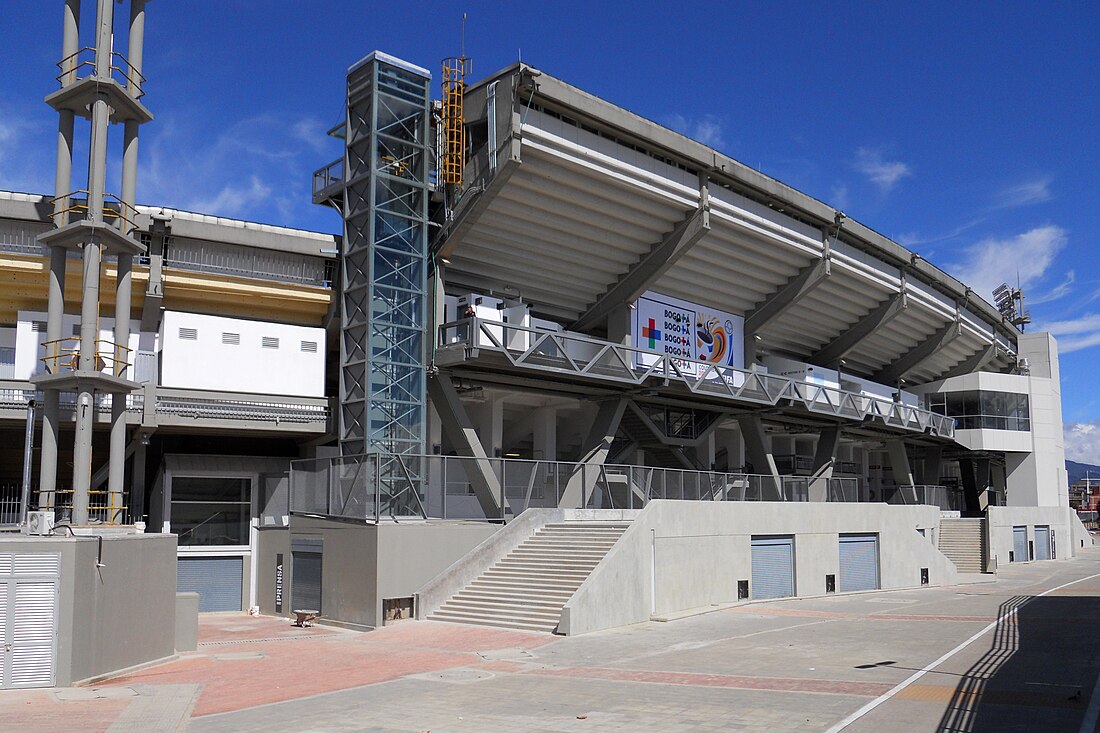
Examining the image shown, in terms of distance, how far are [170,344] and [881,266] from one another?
2890cm

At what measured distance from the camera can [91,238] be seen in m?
20.8

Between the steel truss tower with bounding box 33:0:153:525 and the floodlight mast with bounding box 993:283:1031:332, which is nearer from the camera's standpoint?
the steel truss tower with bounding box 33:0:153:525

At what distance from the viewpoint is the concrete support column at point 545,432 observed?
37188mm

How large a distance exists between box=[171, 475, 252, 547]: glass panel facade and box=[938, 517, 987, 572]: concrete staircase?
3527cm

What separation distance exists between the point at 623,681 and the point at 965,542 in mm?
38832

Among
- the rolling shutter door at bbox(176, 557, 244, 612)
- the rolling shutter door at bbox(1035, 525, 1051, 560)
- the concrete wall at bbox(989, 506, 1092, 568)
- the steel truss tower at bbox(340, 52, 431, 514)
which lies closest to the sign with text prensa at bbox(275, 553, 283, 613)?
the rolling shutter door at bbox(176, 557, 244, 612)

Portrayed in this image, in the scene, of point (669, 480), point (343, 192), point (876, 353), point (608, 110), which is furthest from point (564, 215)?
point (876, 353)

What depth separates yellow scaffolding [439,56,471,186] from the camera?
93.6ft

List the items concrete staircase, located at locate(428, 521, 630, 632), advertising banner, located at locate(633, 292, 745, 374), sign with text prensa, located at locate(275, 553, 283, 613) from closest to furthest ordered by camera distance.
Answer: concrete staircase, located at locate(428, 521, 630, 632) → sign with text prensa, located at locate(275, 553, 283, 613) → advertising banner, located at locate(633, 292, 745, 374)

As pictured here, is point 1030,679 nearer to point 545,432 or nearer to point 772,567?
point 772,567

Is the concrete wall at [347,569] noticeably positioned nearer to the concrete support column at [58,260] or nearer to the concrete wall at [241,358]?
the concrete wall at [241,358]

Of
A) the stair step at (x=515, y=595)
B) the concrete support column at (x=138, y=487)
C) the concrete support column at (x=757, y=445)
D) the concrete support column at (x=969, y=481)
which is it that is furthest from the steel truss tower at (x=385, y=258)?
the concrete support column at (x=969, y=481)

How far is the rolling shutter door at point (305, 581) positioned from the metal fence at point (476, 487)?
1281 mm

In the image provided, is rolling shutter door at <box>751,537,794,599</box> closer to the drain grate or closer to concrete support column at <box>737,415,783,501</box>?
concrete support column at <box>737,415,783,501</box>
